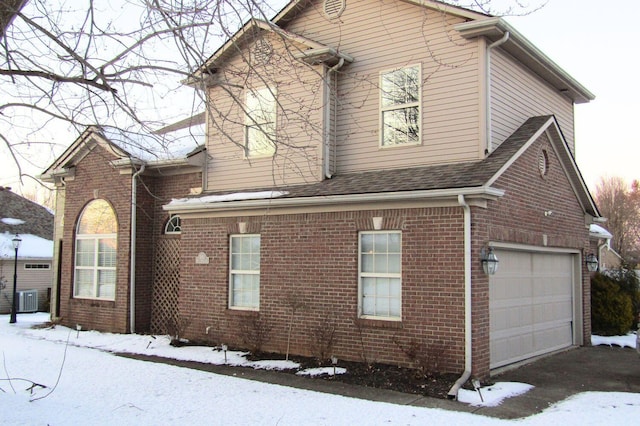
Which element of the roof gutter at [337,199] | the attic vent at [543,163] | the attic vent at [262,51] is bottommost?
the roof gutter at [337,199]

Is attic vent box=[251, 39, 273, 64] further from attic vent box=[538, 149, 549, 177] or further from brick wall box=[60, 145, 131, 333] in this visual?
brick wall box=[60, 145, 131, 333]

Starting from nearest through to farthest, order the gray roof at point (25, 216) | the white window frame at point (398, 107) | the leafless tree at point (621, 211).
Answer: the white window frame at point (398, 107) < the gray roof at point (25, 216) < the leafless tree at point (621, 211)

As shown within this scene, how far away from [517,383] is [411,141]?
16.1 feet

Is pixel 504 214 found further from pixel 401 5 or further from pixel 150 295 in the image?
pixel 150 295

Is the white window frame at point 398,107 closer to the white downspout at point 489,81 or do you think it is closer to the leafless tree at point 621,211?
the white downspout at point 489,81

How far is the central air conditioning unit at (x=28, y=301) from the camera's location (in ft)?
78.8

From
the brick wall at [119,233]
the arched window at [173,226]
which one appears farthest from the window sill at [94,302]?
the arched window at [173,226]

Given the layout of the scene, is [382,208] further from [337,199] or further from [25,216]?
[25,216]

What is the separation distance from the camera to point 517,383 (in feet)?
31.6

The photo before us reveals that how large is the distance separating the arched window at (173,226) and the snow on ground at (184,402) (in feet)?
15.2

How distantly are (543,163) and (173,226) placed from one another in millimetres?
9061

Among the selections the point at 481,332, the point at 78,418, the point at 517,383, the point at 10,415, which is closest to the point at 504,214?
the point at 481,332

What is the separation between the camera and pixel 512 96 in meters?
12.2

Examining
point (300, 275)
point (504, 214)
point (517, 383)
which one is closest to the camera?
point (517, 383)
